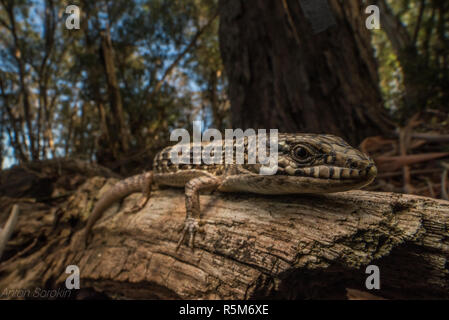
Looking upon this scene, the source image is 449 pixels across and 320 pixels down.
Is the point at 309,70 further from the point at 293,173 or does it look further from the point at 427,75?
the point at 293,173

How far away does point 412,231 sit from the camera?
127cm

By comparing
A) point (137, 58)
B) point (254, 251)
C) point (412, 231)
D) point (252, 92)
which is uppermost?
point (137, 58)

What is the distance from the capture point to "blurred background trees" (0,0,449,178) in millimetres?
3025

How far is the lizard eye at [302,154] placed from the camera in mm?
1461

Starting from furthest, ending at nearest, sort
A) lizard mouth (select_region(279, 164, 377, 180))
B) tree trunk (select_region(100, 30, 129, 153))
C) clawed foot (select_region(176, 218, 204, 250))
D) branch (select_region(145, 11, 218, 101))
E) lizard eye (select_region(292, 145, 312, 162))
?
1. branch (select_region(145, 11, 218, 101))
2. tree trunk (select_region(100, 30, 129, 153))
3. clawed foot (select_region(176, 218, 204, 250))
4. lizard eye (select_region(292, 145, 312, 162))
5. lizard mouth (select_region(279, 164, 377, 180))

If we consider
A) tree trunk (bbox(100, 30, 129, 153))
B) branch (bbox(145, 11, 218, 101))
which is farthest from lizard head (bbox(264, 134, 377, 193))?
branch (bbox(145, 11, 218, 101))

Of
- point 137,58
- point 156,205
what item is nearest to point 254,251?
point 156,205

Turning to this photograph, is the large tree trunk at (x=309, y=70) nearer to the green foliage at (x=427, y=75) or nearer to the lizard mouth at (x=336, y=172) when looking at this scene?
the green foliage at (x=427, y=75)

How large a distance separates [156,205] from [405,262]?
193cm

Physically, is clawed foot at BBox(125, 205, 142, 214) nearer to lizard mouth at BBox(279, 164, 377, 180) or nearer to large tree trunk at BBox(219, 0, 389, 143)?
lizard mouth at BBox(279, 164, 377, 180)

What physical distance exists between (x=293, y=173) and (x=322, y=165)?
6.7 inches

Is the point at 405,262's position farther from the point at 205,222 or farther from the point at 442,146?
the point at 442,146

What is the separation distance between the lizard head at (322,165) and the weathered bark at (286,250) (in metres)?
0.22

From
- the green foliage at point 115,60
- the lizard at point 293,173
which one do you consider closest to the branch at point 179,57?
the green foliage at point 115,60
